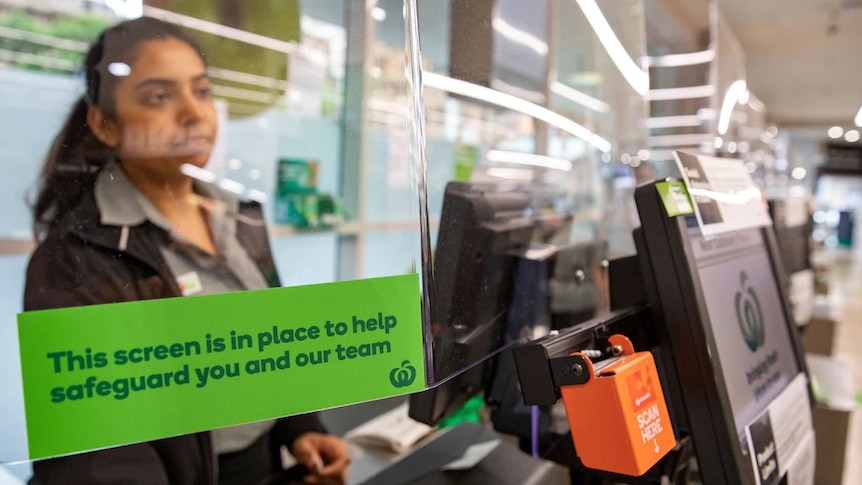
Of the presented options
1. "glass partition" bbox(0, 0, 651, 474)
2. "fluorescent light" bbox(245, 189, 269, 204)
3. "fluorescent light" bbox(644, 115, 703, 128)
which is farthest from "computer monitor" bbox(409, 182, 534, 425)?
"fluorescent light" bbox(644, 115, 703, 128)

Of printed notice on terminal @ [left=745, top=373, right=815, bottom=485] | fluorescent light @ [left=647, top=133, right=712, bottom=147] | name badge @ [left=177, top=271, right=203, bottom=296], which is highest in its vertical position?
fluorescent light @ [left=647, top=133, right=712, bottom=147]

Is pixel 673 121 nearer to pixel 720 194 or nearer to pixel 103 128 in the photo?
pixel 720 194

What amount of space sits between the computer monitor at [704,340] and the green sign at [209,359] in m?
0.35

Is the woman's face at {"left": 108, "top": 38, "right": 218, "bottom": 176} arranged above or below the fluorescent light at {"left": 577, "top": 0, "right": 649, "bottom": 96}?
below

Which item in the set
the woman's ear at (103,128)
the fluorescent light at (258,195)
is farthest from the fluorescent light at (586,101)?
the woman's ear at (103,128)

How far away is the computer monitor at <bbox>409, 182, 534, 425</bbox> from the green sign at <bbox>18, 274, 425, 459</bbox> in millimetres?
93

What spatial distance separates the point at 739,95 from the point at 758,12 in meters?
0.69

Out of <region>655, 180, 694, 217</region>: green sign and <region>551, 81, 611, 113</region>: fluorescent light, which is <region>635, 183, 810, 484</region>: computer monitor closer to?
<region>655, 180, 694, 217</region>: green sign

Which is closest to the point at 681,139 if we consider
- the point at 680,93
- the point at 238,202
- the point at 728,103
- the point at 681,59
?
the point at 680,93

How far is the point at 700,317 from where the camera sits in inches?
28.5

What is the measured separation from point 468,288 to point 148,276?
1.64ft

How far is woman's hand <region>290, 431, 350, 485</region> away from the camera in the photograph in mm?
1149

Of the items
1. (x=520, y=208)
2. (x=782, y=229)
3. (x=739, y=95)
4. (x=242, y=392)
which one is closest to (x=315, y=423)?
(x=520, y=208)

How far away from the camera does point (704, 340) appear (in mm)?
718
